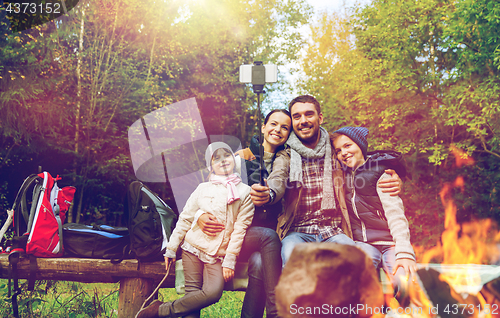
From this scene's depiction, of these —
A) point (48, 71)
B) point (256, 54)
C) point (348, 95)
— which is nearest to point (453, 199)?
point (348, 95)

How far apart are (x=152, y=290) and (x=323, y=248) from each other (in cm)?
214

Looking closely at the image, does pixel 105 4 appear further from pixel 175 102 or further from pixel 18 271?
pixel 18 271

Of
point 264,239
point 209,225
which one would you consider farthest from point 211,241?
point 264,239

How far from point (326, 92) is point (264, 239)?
1149cm

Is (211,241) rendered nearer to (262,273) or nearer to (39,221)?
(262,273)

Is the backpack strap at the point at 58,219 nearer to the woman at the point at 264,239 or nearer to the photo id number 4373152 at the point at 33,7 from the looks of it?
the woman at the point at 264,239

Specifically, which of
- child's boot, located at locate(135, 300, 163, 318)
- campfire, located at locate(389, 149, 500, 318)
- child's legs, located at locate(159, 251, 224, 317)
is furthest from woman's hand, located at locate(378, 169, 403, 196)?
child's boot, located at locate(135, 300, 163, 318)

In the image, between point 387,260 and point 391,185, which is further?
point 391,185

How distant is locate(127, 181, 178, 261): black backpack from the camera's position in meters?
2.92

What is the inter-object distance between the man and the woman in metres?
0.09

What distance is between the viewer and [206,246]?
8.80 feet

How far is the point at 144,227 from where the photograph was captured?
2.92 meters

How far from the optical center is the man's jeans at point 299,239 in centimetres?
250

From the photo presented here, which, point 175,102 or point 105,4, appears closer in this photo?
point 105,4
